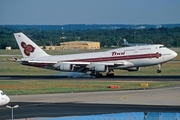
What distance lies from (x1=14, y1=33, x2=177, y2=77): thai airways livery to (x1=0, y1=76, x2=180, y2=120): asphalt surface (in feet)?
73.9

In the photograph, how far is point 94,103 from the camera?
61.9 metres

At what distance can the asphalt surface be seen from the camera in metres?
54.7

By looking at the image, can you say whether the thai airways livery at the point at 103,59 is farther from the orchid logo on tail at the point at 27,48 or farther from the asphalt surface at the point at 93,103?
the asphalt surface at the point at 93,103

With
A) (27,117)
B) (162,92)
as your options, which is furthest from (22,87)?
(27,117)

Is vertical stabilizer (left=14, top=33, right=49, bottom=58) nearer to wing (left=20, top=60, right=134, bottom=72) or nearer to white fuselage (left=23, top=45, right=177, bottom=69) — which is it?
wing (left=20, top=60, right=134, bottom=72)

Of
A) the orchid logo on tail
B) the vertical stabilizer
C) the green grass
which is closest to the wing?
the vertical stabilizer

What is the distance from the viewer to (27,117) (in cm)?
5125

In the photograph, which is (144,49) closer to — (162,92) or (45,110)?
(162,92)

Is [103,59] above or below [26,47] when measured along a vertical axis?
below

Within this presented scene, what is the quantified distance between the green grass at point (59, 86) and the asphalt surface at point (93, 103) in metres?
3.90

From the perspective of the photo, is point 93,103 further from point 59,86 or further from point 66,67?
point 66,67

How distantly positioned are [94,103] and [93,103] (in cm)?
10

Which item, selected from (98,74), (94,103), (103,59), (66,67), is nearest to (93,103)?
(94,103)

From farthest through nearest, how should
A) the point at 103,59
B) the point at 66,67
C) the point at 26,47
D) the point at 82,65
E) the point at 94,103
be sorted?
the point at 26,47, the point at 82,65, the point at 66,67, the point at 103,59, the point at 94,103
